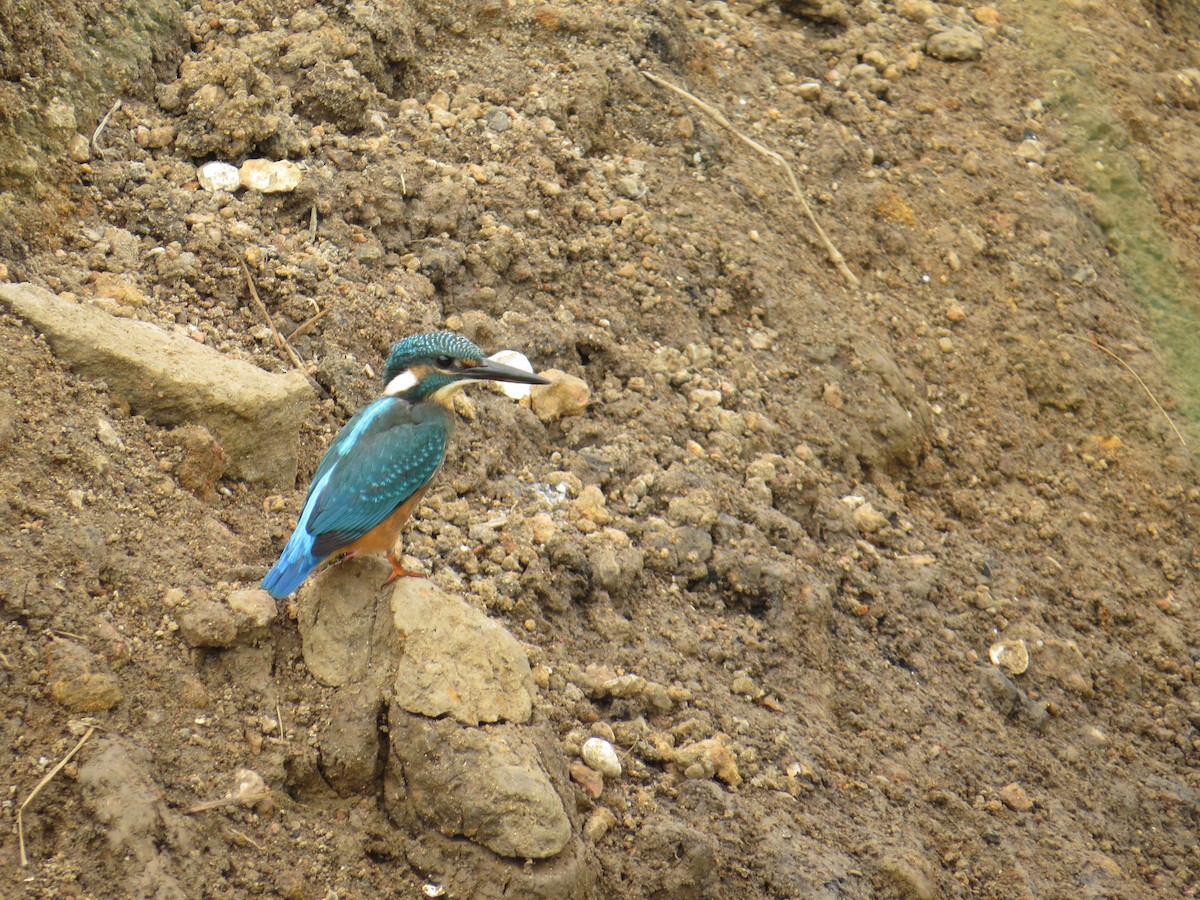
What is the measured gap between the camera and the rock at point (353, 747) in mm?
2975

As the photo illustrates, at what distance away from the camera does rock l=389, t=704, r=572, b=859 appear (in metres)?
2.87

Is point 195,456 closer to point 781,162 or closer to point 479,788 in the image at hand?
point 479,788

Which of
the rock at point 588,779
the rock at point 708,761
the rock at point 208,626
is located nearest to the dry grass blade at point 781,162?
the rock at point 708,761

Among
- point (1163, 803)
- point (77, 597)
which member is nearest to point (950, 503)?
point (1163, 803)

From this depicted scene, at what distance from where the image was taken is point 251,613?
308 cm

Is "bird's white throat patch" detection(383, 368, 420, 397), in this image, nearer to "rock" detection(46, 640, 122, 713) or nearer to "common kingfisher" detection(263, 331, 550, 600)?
"common kingfisher" detection(263, 331, 550, 600)

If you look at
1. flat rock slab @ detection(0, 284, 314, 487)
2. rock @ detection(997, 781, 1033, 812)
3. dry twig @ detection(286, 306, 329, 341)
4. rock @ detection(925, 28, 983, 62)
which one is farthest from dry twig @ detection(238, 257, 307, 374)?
rock @ detection(925, 28, 983, 62)

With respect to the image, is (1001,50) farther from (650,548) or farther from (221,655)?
(221,655)

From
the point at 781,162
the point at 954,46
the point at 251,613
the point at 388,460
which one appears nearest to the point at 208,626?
the point at 251,613

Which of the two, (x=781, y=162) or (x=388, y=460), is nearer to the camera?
(x=388, y=460)

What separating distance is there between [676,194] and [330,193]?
1.67m

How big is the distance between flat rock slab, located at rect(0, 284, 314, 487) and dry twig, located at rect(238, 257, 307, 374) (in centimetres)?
30

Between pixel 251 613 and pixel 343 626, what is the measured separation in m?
0.26

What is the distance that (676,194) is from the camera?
5441mm
